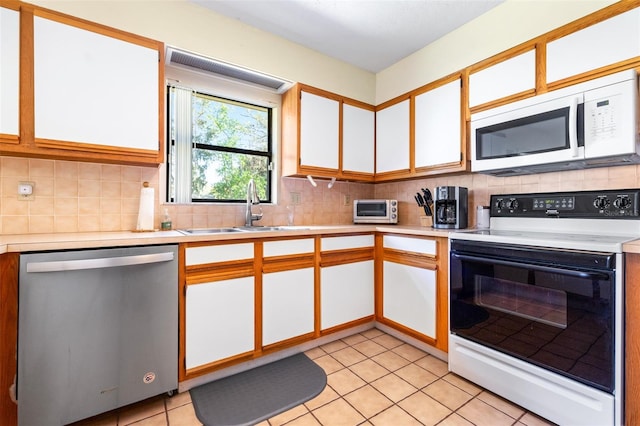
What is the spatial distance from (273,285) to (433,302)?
46.8 inches

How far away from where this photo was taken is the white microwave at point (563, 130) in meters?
1.49

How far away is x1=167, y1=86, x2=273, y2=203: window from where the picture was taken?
7.60 feet

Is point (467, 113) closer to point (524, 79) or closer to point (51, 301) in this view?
point (524, 79)

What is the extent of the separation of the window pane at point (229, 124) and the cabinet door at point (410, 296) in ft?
5.52

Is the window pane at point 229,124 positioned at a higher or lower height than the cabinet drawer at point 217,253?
higher

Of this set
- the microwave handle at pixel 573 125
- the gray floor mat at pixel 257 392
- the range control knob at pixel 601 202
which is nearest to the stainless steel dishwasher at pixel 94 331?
the gray floor mat at pixel 257 392

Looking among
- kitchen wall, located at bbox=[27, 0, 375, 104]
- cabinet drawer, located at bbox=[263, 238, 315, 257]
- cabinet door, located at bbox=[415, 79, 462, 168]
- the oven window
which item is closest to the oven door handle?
the oven window

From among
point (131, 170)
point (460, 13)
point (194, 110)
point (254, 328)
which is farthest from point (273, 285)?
point (460, 13)

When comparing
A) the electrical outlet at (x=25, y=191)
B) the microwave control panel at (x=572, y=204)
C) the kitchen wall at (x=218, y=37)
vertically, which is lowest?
the microwave control panel at (x=572, y=204)

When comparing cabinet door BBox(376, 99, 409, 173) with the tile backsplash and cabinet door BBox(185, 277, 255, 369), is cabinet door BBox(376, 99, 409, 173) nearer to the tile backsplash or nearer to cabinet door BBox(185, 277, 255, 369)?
the tile backsplash

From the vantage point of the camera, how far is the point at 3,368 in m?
1.26

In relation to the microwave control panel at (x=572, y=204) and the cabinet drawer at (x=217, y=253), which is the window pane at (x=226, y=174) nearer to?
the cabinet drawer at (x=217, y=253)

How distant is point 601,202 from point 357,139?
6.33 feet

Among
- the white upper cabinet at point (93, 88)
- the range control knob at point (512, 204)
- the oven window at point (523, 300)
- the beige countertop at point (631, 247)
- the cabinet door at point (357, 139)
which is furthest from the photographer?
the cabinet door at point (357, 139)
